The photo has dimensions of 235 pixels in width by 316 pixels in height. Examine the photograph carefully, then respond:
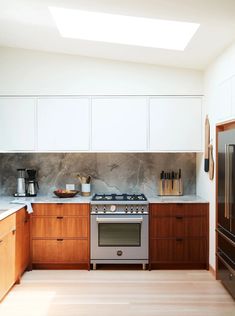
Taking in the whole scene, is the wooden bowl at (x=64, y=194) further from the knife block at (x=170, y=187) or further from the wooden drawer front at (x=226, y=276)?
the wooden drawer front at (x=226, y=276)

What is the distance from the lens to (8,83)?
15.6 feet

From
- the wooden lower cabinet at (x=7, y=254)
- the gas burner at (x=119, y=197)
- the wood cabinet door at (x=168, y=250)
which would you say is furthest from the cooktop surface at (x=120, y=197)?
the wooden lower cabinet at (x=7, y=254)

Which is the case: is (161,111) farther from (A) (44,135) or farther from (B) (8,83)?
(B) (8,83)

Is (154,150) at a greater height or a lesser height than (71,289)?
greater

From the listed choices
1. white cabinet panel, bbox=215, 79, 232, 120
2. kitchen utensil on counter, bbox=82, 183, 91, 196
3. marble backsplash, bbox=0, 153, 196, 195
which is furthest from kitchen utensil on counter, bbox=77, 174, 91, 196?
white cabinet panel, bbox=215, 79, 232, 120

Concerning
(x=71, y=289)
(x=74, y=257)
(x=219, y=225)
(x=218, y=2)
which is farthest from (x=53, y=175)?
(x=218, y=2)

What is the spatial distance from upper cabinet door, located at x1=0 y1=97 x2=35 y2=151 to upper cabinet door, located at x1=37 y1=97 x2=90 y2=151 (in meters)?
0.11

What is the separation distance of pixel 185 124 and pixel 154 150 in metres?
0.52

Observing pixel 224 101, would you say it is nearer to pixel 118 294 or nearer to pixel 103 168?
pixel 103 168

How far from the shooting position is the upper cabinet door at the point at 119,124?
479 centimetres

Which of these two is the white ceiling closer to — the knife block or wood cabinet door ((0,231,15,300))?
the knife block

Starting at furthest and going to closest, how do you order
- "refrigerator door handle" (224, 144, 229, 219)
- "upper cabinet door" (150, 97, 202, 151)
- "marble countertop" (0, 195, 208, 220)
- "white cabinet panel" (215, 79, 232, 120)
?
"upper cabinet door" (150, 97, 202, 151)
"marble countertop" (0, 195, 208, 220)
"white cabinet panel" (215, 79, 232, 120)
"refrigerator door handle" (224, 144, 229, 219)

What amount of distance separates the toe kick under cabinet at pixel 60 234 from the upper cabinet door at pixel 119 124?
87 cm

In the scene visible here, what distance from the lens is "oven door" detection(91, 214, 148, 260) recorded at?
15.1 feet
